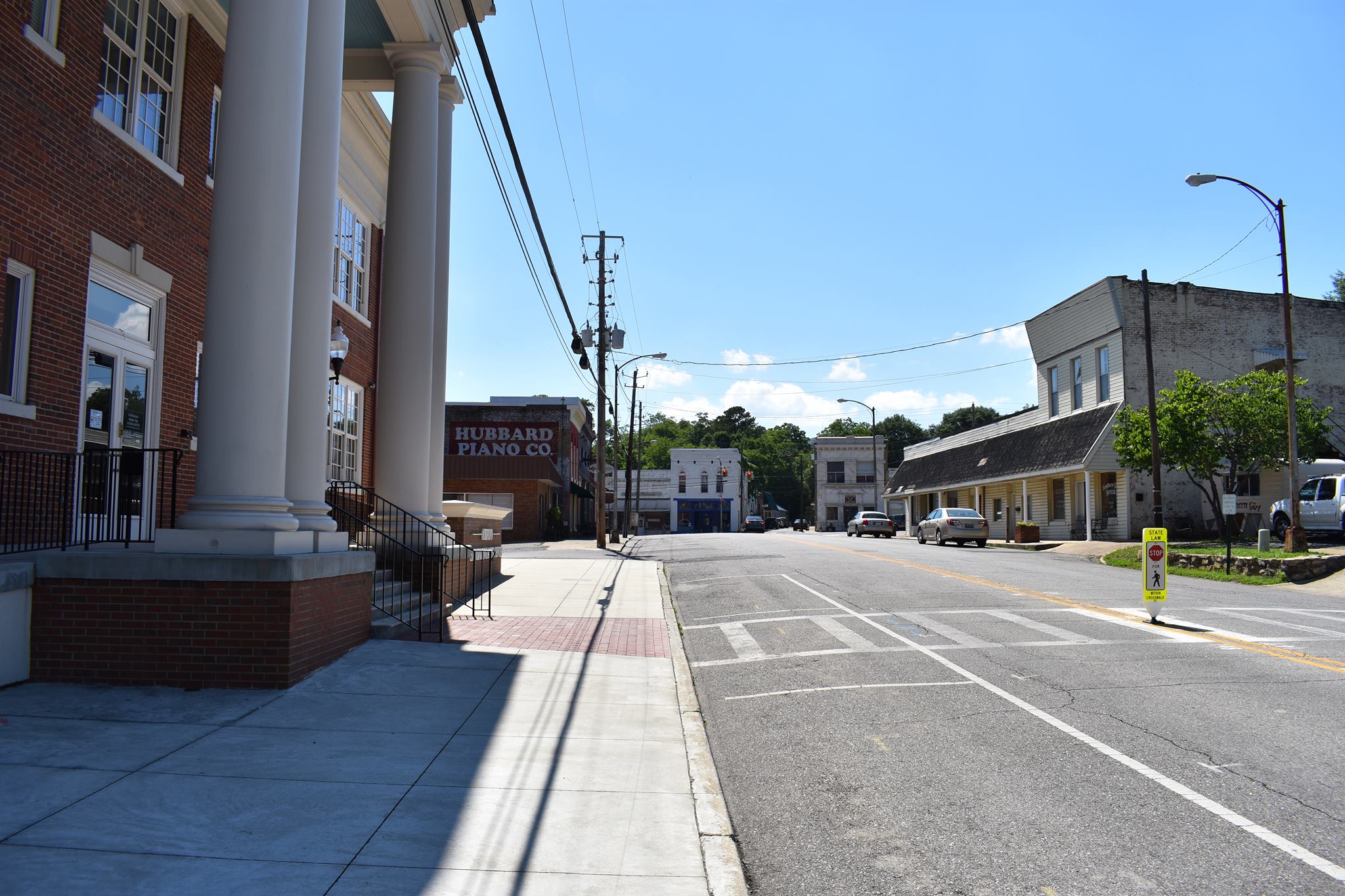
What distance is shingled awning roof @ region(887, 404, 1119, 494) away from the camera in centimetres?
3303

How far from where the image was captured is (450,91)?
15.4 meters

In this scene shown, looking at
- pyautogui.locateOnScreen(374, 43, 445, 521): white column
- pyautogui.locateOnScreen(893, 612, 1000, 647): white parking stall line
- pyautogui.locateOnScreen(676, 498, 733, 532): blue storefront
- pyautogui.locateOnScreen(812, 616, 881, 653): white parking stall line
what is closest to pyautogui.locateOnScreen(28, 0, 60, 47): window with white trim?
pyautogui.locateOnScreen(374, 43, 445, 521): white column

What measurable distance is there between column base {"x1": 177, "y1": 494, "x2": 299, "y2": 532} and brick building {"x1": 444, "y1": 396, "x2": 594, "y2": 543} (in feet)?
129

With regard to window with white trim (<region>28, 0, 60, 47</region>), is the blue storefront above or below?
below

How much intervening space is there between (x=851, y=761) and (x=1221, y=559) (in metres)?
20.0

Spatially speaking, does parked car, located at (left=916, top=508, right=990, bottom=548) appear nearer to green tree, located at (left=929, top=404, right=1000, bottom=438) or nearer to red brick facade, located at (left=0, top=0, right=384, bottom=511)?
red brick facade, located at (left=0, top=0, right=384, bottom=511)

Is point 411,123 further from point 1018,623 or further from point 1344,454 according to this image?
point 1344,454

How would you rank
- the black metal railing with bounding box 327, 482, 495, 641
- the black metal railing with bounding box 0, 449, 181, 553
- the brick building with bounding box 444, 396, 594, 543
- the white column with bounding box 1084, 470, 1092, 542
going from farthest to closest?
the brick building with bounding box 444, 396, 594, 543, the white column with bounding box 1084, 470, 1092, 542, the black metal railing with bounding box 327, 482, 495, 641, the black metal railing with bounding box 0, 449, 181, 553

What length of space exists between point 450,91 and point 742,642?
1021cm

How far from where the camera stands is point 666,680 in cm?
940

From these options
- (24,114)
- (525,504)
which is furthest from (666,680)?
(525,504)

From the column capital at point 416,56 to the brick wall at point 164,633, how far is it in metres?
9.52

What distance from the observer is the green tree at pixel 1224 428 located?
24922 mm

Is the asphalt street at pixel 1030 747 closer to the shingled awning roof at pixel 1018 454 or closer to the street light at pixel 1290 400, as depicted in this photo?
the street light at pixel 1290 400
